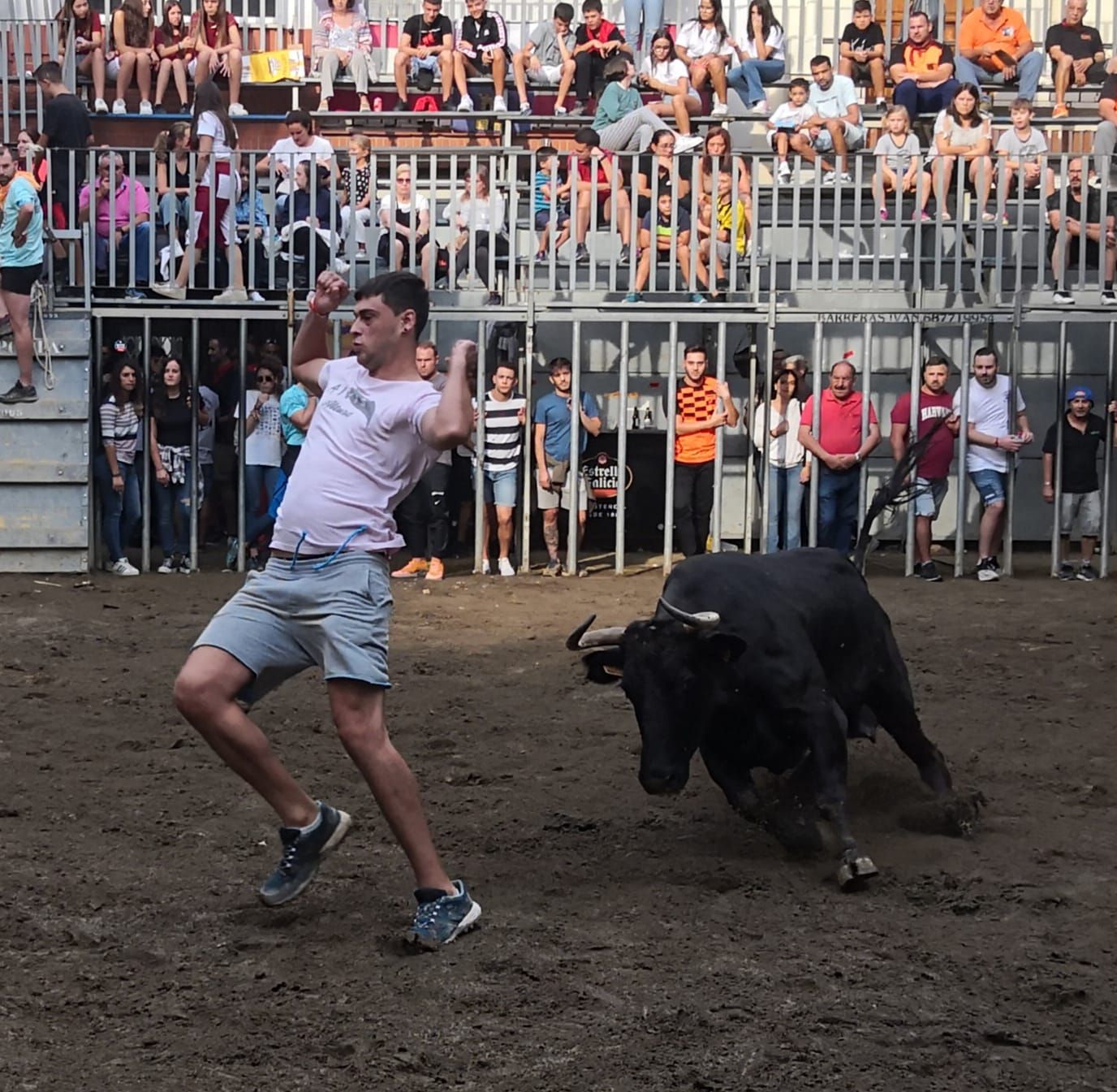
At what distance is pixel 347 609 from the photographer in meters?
5.68

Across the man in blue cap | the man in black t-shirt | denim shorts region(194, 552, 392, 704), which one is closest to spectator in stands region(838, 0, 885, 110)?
the man in blue cap

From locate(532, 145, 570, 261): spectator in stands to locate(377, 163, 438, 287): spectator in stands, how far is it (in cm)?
96

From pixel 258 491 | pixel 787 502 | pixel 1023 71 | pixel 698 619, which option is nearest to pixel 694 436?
pixel 787 502

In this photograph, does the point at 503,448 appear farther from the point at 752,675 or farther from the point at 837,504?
the point at 752,675

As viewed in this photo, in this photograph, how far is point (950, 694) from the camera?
10.1 m

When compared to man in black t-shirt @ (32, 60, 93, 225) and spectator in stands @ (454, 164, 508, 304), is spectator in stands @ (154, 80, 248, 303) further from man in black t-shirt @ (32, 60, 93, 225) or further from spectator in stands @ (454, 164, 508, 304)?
spectator in stands @ (454, 164, 508, 304)

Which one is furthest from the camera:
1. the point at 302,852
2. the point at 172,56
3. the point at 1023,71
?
the point at 1023,71

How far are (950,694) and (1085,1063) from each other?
5471mm

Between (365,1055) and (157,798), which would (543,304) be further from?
(365,1055)

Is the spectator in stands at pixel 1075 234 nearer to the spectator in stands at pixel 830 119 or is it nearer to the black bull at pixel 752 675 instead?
the spectator in stands at pixel 830 119

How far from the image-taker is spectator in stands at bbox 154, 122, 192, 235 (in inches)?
585

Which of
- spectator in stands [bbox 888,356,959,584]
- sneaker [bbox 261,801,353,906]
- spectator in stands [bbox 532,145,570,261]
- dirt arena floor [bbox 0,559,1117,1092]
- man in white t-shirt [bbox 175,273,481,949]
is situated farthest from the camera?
spectator in stands [bbox 532,145,570,261]

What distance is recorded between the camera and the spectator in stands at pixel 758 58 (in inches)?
728

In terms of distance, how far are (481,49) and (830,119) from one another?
403 centimetres
